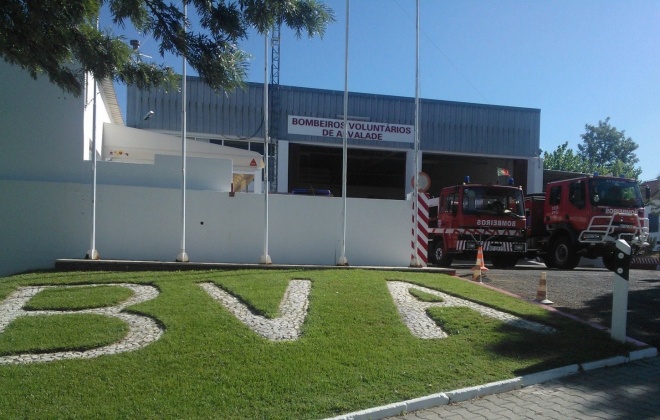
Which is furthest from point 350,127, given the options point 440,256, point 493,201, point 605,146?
point 605,146

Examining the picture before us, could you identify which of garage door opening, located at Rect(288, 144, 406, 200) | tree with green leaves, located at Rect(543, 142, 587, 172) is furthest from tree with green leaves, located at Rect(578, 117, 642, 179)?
garage door opening, located at Rect(288, 144, 406, 200)

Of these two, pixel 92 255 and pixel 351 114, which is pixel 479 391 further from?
pixel 351 114

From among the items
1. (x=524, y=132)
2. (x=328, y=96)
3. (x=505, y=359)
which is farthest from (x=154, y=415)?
(x=524, y=132)

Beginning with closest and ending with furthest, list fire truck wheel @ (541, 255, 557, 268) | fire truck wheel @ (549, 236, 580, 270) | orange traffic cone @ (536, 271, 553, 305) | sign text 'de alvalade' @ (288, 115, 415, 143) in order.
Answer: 1. orange traffic cone @ (536, 271, 553, 305)
2. fire truck wheel @ (549, 236, 580, 270)
3. fire truck wheel @ (541, 255, 557, 268)
4. sign text 'de alvalade' @ (288, 115, 415, 143)

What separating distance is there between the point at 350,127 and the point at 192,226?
1517 centimetres

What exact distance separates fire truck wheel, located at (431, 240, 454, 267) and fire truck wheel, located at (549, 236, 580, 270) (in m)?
3.41

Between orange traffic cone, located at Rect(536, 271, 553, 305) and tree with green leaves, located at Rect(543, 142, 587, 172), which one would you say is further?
tree with green leaves, located at Rect(543, 142, 587, 172)

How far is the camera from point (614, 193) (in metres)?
16.4

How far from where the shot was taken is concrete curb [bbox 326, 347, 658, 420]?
5.19 meters

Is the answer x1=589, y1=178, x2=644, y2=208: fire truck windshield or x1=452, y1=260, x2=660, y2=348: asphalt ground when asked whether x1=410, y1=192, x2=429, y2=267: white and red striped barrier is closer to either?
x1=452, y1=260, x2=660, y2=348: asphalt ground

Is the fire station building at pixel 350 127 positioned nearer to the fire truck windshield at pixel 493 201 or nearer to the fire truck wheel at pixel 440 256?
the fire truck wheel at pixel 440 256

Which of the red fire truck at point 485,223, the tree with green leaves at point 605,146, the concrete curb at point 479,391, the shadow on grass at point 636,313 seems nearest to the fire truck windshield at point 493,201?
the red fire truck at point 485,223

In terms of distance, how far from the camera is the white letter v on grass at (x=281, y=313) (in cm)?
708

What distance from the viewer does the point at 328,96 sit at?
88.4 feet
